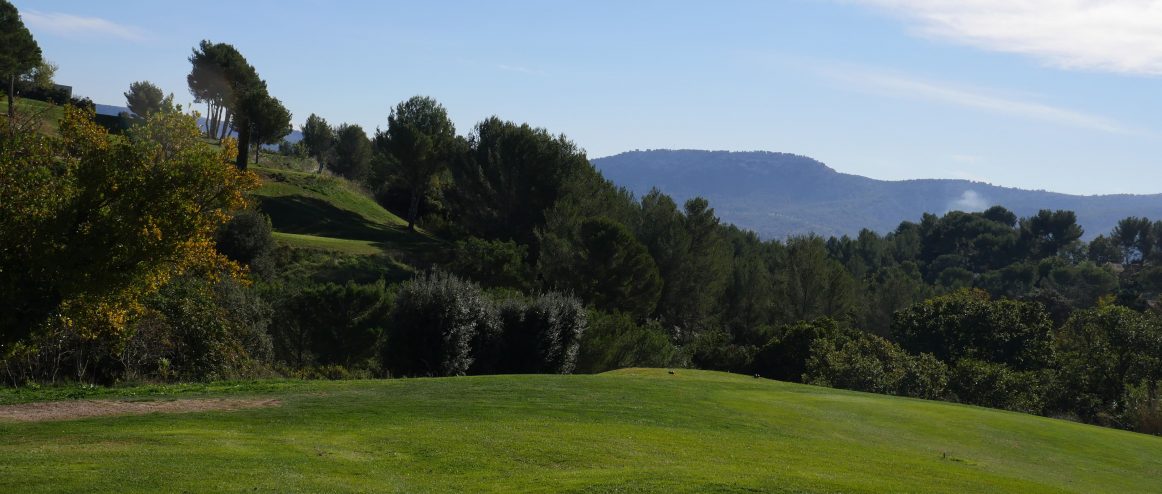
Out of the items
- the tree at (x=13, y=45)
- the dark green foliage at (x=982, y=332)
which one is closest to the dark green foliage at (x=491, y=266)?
the dark green foliage at (x=982, y=332)

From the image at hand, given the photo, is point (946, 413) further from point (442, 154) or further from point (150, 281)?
point (442, 154)

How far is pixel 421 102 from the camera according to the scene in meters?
86.1

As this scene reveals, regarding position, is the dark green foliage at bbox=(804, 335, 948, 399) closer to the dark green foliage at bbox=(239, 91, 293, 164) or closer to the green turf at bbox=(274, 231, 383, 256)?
the green turf at bbox=(274, 231, 383, 256)

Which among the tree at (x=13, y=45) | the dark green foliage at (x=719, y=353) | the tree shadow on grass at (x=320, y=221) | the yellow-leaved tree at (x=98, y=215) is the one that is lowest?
the dark green foliage at (x=719, y=353)

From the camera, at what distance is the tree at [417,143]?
82625 mm

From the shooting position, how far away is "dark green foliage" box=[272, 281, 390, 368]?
142 ft

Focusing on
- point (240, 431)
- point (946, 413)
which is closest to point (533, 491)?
point (240, 431)

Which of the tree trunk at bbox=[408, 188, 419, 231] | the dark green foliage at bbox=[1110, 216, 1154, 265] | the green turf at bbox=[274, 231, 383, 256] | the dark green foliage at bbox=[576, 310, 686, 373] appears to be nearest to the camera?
the dark green foliage at bbox=[576, 310, 686, 373]

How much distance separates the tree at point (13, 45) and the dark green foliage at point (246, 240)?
22.4 metres

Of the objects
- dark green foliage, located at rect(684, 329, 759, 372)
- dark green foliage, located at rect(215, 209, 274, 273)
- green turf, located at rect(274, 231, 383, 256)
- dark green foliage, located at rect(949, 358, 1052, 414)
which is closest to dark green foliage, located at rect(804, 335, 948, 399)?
dark green foliage, located at rect(949, 358, 1052, 414)

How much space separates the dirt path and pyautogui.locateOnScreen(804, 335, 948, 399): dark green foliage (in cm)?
2936

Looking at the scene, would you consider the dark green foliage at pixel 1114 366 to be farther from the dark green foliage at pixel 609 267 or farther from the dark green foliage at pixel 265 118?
the dark green foliage at pixel 265 118

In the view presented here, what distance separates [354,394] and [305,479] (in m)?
10.4

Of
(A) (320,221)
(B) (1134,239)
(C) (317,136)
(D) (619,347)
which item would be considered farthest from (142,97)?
(B) (1134,239)
